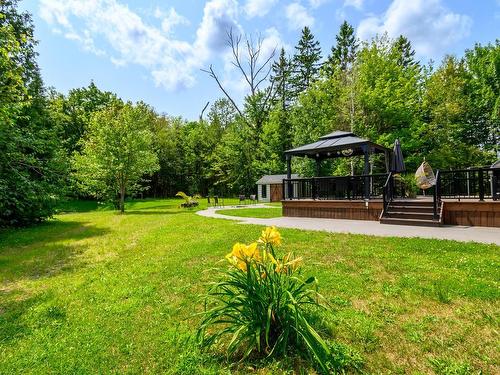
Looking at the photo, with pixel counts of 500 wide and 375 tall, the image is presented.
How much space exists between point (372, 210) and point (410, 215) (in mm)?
1307

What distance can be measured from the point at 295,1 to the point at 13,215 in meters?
17.1

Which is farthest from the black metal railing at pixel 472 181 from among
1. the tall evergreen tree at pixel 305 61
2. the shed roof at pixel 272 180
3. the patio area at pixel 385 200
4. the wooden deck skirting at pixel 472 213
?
the tall evergreen tree at pixel 305 61

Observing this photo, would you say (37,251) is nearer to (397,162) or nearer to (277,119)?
(397,162)

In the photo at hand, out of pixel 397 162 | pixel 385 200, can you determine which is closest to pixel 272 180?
pixel 397 162

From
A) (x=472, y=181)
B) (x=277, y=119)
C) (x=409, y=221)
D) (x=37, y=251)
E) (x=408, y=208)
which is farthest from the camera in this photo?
(x=277, y=119)

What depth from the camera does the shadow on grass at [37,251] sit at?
223 inches

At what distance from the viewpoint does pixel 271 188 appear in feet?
90.8

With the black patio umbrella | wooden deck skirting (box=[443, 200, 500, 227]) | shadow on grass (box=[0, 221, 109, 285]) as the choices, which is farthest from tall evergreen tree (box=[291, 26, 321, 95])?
shadow on grass (box=[0, 221, 109, 285])

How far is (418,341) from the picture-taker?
254 cm

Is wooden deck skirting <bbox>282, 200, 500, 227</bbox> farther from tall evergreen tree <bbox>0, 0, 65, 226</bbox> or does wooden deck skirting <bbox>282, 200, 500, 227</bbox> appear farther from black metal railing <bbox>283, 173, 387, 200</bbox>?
tall evergreen tree <bbox>0, 0, 65, 226</bbox>

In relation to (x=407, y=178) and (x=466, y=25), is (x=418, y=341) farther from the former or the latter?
(x=466, y=25)

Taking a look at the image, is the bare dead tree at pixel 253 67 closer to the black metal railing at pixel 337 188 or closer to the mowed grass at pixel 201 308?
the black metal railing at pixel 337 188

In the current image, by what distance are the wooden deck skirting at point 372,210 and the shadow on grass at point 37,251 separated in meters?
Result: 7.35

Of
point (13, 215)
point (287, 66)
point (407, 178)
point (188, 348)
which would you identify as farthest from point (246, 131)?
point (188, 348)
